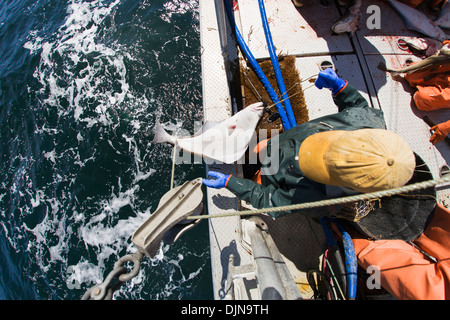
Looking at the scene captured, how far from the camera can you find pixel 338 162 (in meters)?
1.34

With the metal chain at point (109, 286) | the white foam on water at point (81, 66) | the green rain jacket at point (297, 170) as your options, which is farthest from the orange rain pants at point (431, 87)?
the white foam on water at point (81, 66)

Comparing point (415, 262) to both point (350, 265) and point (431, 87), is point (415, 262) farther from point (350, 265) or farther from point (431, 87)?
point (431, 87)

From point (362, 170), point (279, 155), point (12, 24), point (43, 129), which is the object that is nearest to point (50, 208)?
point (43, 129)

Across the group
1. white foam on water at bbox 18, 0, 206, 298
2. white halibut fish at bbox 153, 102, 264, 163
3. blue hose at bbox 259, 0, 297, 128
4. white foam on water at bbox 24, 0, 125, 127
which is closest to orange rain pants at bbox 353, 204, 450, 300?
white halibut fish at bbox 153, 102, 264, 163

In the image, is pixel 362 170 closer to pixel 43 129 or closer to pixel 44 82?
pixel 43 129

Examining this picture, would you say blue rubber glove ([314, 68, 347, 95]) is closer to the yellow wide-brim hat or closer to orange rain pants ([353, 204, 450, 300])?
the yellow wide-brim hat

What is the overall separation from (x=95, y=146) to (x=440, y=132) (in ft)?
18.0


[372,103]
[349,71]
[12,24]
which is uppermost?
[12,24]

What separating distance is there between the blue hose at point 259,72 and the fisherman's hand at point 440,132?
214 cm

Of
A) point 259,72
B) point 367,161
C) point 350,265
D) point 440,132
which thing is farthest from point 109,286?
point 440,132

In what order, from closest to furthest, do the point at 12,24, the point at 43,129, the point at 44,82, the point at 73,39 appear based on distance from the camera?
the point at 43,129 < the point at 44,82 < the point at 73,39 < the point at 12,24

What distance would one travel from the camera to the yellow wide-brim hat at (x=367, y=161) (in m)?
1.32

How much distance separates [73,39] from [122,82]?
2.06 m

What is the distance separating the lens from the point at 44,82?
4891mm
